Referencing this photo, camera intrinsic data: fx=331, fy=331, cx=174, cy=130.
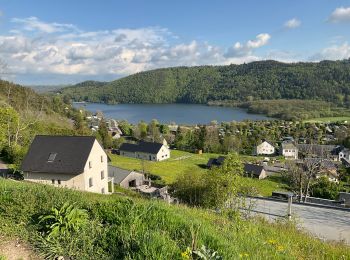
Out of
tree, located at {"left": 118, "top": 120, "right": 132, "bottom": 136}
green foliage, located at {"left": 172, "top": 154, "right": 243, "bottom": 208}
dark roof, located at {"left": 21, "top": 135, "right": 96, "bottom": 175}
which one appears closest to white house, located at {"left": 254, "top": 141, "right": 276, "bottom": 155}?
tree, located at {"left": 118, "top": 120, "right": 132, "bottom": 136}

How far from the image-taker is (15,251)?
4352 millimetres

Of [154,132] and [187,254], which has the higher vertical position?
[187,254]

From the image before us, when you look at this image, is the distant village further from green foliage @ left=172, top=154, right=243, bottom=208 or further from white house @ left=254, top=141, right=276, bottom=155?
green foliage @ left=172, top=154, right=243, bottom=208

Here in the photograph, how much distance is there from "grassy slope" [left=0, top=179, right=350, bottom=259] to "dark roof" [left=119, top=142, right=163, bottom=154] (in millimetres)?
53944

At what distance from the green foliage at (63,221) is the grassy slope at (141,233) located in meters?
0.15

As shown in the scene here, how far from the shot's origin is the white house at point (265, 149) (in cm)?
7168

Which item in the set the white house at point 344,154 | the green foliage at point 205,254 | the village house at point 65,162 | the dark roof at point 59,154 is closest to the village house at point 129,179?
the village house at point 65,162

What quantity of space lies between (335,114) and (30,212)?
14377cm

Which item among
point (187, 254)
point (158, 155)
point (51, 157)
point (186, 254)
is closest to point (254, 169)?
point (158, 155)

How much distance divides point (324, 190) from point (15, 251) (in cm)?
3782

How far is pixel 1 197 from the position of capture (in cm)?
544

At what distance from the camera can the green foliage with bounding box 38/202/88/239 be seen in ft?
14.4

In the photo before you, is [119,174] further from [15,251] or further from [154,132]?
[154,132]

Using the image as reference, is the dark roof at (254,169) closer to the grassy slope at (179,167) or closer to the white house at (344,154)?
the grassy slope at (179,167)
